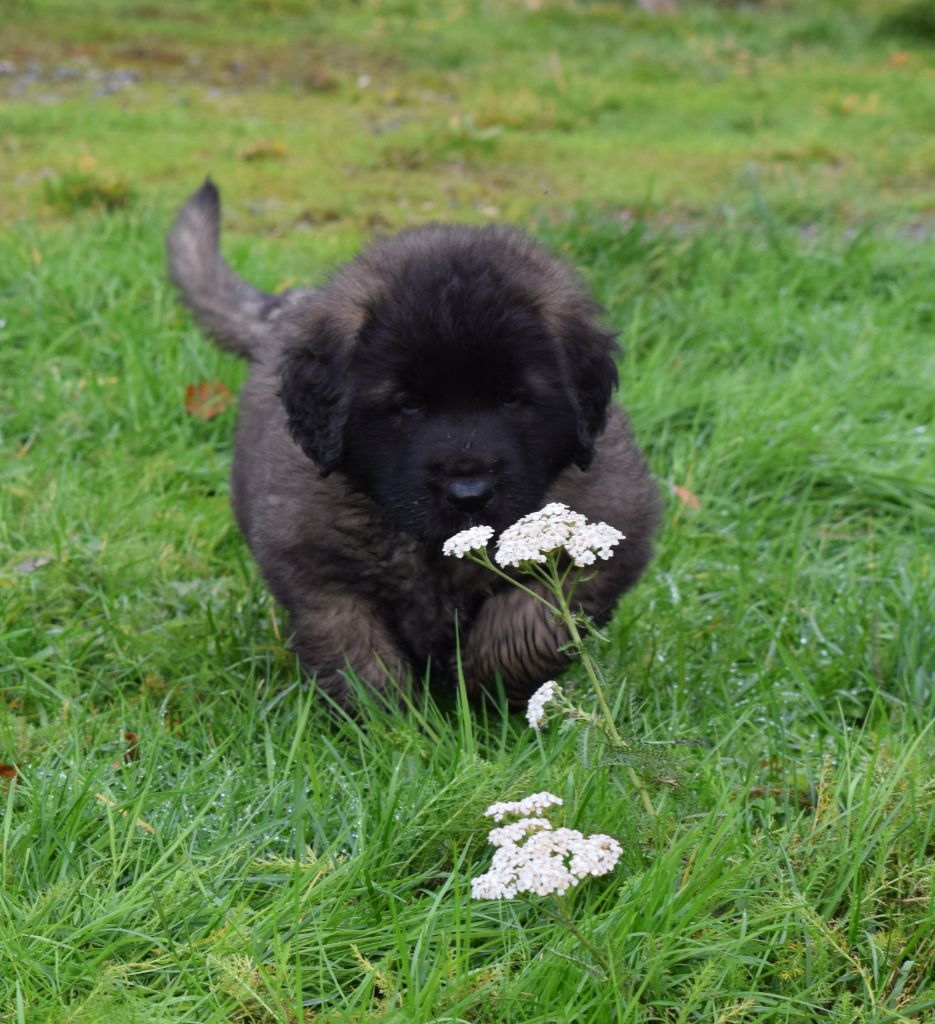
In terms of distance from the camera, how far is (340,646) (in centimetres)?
254

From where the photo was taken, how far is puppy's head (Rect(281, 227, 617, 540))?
228 centimetres

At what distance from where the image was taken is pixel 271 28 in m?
9.55

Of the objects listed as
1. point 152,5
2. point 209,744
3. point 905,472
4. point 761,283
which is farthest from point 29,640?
point 152,5

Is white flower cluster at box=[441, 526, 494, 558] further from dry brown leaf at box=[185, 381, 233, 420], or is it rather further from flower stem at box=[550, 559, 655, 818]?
dry brown leaf at box=[185, 381, 233, 420]

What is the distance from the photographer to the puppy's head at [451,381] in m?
2.28

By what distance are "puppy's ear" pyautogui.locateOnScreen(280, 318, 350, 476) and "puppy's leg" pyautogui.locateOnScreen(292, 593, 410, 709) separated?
25cm

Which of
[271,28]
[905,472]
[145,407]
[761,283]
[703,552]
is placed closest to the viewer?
[703,552]

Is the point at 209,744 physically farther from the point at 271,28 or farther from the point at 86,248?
the point at 271,28

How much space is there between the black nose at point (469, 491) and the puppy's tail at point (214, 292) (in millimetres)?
1463

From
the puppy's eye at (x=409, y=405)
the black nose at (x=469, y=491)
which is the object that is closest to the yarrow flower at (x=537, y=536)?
the black nose at (x=469, y=491)

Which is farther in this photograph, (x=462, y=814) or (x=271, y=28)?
(x=271, y=28)

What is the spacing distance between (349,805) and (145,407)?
1928 millimetres

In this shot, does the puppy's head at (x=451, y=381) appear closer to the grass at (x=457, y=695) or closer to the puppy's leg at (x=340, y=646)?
the puppy's leg at (x=340, y=646)

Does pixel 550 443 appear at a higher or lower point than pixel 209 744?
higher
